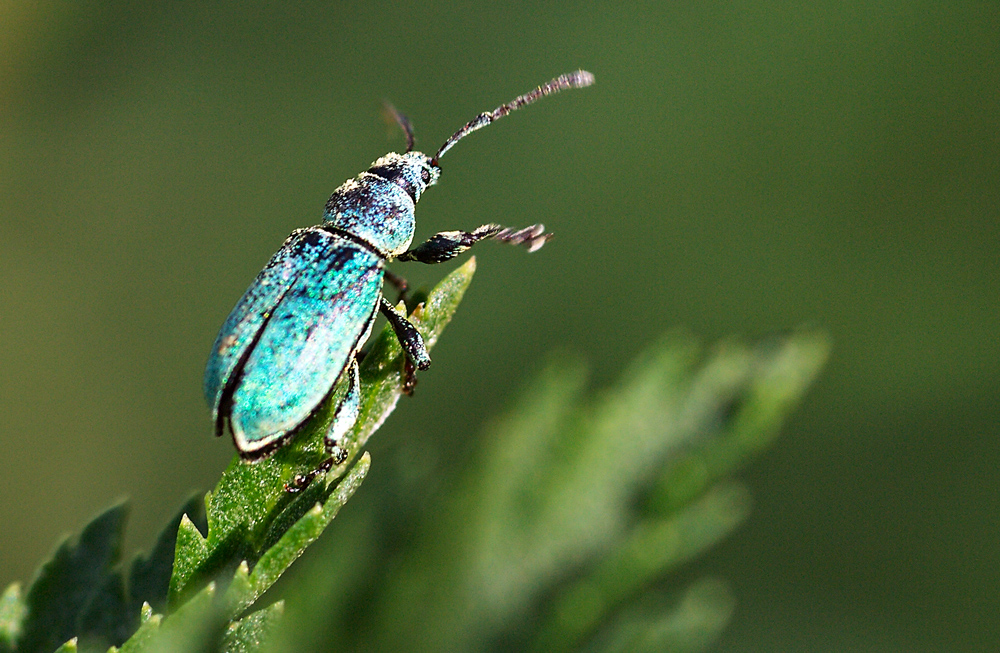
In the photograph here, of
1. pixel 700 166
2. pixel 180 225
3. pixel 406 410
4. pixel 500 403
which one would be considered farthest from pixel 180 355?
pixel 700 166

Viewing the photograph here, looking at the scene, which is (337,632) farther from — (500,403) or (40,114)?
(40,114)

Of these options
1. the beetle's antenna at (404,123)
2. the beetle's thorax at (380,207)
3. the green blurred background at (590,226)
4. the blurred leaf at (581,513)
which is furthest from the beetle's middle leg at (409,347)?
the green blurred background at (590,226)

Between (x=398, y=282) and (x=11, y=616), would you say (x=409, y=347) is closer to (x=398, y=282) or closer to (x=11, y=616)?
(x=398, y=282)

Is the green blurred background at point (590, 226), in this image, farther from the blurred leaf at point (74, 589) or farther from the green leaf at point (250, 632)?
the green leaf at point (250, 632)

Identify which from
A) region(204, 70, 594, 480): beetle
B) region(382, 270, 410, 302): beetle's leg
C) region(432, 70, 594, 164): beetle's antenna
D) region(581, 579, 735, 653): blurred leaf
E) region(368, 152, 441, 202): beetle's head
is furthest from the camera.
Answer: region(432, 70, 594, 164): beetle's antenna

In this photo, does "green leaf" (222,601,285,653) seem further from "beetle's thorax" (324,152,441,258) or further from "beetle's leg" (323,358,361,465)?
"beetle's thorax" (324,152,441,258)

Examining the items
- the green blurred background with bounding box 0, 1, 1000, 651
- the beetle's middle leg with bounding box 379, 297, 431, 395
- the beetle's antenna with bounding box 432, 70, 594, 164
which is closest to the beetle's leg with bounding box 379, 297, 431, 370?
the beetle's middle leg with bounding box 379, 297, 431, 395
